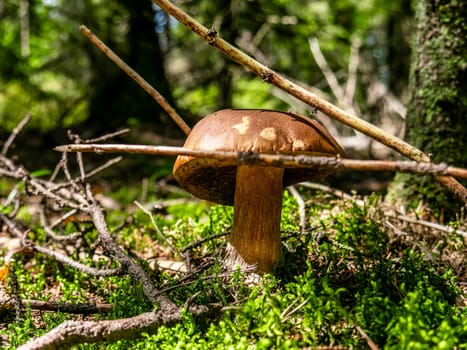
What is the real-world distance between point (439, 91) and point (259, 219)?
4.98 ft

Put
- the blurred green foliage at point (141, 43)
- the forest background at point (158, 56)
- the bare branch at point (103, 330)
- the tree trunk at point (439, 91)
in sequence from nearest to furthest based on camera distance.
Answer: the bare branch at point (103, 330)
the tree trunk at point (439, 91)
the forest background at point (158, 56)
the blurred green foliage at point (141, 43)

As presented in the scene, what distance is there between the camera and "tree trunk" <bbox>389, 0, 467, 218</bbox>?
2.44 m

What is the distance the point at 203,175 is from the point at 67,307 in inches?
29.5

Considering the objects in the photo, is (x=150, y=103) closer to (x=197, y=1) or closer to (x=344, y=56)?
(x=197, y=1)

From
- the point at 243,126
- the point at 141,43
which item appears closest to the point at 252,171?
the point at 243,126

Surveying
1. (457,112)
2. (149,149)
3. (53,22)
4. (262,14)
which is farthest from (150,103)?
(149,149)

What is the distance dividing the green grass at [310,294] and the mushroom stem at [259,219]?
0.08m

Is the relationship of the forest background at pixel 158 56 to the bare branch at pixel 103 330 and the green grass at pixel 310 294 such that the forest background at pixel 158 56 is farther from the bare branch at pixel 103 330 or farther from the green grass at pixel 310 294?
the bare branch at pixel 103 330

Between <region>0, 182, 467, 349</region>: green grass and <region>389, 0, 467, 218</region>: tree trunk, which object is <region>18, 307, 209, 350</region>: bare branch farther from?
<region>389, 0, 467, 218</region>: tree trunk

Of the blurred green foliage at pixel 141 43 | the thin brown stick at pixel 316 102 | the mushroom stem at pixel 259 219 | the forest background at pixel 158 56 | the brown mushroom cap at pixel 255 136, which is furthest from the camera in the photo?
the blurred green foliage at pixel 141 43

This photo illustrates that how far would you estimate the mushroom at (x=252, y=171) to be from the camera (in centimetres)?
140

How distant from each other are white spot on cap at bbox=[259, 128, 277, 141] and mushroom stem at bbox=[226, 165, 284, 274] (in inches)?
12.0

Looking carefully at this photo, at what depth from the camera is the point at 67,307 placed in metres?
1.61

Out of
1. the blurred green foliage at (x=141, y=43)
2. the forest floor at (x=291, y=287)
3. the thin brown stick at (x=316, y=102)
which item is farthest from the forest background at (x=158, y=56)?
the thin brown stick at (x=316, y=102)
